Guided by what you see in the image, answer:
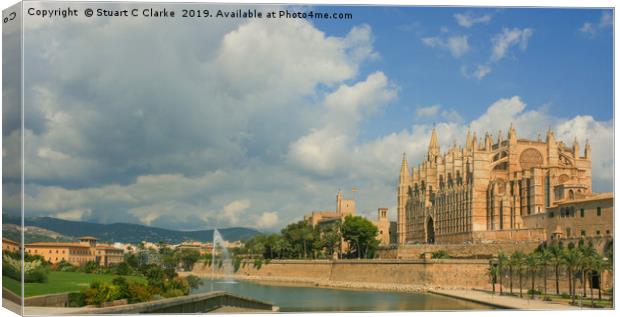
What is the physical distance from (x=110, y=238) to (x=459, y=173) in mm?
24099

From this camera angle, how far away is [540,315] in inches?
995

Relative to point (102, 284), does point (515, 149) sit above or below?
above

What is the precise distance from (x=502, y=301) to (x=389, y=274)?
16.2 meters

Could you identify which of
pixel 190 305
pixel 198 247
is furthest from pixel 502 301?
pixel 198 247

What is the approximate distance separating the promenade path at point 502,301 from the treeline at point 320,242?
1990 centimetres

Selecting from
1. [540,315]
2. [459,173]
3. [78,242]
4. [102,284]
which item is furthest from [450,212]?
[102,284]

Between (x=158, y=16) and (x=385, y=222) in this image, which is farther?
(x=385, y=222)

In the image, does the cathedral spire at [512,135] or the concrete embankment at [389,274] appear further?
the cathedral spire at [512,135]

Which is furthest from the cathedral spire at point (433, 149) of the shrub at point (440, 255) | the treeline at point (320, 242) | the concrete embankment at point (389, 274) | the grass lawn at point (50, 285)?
the grass lawn at point (50, 285)

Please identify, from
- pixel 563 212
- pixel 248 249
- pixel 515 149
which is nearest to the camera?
pixel 563 212

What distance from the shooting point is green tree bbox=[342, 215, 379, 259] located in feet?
208

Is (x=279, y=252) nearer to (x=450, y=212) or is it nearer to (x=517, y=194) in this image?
(x=450, y=212)

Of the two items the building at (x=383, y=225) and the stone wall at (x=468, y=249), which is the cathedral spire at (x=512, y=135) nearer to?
the stone wall at (x=468, y=249)

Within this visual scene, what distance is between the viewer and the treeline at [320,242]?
63.5m
